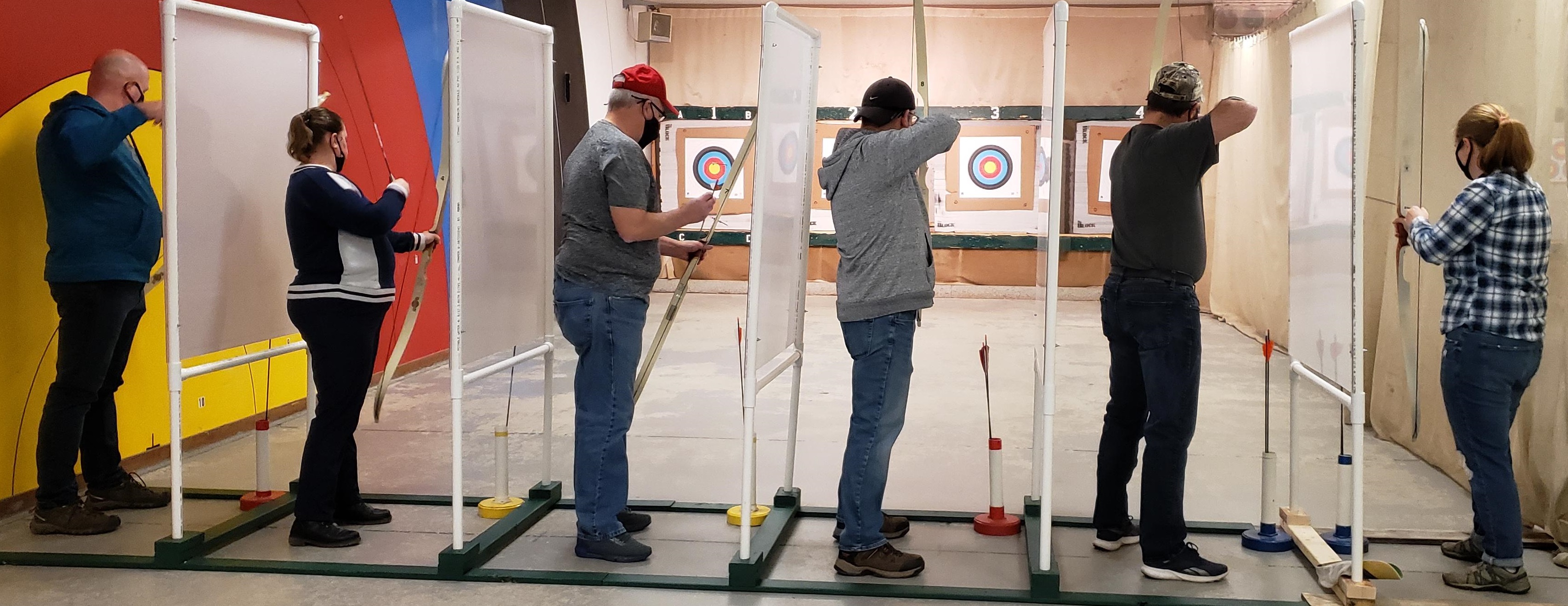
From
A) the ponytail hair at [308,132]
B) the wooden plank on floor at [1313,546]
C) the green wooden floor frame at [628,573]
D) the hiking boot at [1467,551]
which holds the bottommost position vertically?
the green wooden floor frame at [628,573]

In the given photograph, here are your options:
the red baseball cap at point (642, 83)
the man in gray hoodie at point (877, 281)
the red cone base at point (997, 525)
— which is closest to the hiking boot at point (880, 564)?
the man in gray hoodie at point (877, 281)

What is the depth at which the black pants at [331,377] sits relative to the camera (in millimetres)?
2961

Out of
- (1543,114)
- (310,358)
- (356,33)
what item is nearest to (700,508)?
(310,358)

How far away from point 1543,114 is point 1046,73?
1.46 m

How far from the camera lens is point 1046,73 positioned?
9.86ft

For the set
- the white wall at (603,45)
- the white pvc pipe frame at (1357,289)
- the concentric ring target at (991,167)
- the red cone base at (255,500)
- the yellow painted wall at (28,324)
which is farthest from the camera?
the concentric ring target at (991,167)

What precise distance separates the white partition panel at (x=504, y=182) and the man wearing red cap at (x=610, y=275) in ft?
0.79

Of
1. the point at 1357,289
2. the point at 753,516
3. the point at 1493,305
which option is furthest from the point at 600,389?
the point at 1493,305

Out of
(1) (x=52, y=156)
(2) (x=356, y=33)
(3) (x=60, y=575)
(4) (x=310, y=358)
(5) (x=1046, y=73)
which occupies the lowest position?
(3) (x=60, y=575)

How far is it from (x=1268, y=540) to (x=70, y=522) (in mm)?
3191

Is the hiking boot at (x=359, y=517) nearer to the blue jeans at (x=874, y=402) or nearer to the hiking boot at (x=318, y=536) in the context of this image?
the hiking boot at (x=318, y=536)

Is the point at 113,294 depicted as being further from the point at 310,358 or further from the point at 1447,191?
the point at 1447,191

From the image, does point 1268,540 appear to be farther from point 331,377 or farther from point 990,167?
point 990,167

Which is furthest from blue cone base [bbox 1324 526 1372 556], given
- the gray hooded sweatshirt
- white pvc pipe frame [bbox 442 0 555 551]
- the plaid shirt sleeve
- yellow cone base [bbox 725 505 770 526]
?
white pvc pipe frame [bbox 442 0 555 551]
